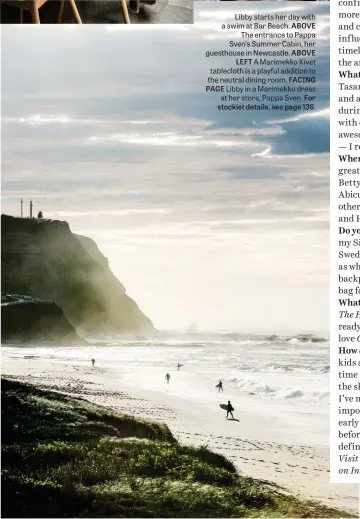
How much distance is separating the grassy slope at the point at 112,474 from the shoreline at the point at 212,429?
2.0 inches

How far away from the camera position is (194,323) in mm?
3719

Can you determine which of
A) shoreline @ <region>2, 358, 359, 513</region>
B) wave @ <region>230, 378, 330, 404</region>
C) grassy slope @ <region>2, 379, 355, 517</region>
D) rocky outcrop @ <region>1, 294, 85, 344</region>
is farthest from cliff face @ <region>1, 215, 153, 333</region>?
wave @ <region>230, 378, 330, 404</region>

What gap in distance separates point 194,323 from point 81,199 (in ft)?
2.88

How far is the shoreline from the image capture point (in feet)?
11.5

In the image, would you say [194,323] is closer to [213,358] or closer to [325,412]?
[213,358]

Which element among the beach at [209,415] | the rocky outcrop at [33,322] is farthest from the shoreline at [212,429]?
the rocky outcrop at [33,322]

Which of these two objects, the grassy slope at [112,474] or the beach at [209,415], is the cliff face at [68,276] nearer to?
the beach at [209,415]

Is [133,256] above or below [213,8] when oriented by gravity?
below

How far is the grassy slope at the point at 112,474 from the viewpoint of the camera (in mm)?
3512

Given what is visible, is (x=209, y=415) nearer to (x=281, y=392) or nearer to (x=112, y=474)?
(x=281, y=392)

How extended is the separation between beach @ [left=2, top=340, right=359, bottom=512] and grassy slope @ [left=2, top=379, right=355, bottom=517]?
60mm

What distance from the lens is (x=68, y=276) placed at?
3855 mm

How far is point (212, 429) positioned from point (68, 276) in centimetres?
112

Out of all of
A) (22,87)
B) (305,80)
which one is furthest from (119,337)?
(305,80)
